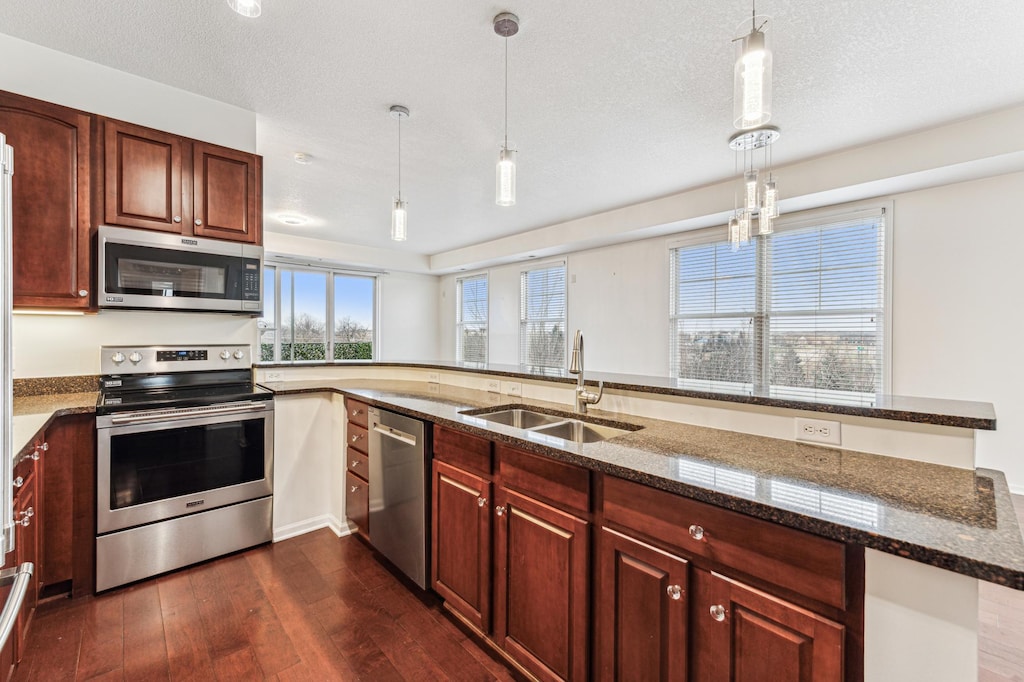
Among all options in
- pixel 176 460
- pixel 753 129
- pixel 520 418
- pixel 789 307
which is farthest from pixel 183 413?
pixel 789 307

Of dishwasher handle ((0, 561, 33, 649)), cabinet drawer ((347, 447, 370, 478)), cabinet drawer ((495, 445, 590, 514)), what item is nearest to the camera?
dishwasher handle ((0, 561, 33, 649))

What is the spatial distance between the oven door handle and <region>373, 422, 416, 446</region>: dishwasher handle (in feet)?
2.60

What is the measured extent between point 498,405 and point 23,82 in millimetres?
2854

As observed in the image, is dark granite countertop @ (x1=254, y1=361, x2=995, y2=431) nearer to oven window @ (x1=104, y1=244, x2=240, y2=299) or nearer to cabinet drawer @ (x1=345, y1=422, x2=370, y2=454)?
cabinet drawer @ (x1=345, y1=422, x2=370, y2=454)

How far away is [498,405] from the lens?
7.47ft

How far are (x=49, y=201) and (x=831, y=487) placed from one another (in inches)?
136

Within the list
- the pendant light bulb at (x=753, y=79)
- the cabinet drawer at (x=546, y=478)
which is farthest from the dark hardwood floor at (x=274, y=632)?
the pendant light bulb at (x=753, y=79)

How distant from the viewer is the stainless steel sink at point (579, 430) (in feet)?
6.49

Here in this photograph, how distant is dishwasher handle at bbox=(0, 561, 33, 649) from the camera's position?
78cm

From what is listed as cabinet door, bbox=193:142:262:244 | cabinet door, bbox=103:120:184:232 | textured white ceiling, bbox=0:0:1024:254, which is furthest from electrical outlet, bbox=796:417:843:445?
cabinet door, bbox=103:120:184:232

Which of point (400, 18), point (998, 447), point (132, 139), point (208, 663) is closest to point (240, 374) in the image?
point (132, 139)

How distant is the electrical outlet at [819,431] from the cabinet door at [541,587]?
83cm

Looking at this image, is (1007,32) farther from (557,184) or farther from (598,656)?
(598,656)

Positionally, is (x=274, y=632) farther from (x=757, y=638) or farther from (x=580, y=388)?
(x=757, y=638)
